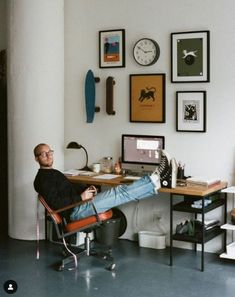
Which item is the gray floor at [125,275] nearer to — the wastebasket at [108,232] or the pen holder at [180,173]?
the wastebasket at [108,232]

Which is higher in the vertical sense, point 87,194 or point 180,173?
point 180,173

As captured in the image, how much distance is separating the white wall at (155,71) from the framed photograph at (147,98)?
0.06m

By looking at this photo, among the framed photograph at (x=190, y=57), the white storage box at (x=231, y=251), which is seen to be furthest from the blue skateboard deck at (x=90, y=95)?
the white storage box at (x=231, y=251)

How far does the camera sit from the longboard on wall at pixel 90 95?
6.14m

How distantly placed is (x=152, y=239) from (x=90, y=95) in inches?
66.9

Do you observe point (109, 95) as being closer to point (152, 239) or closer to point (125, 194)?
point (125, 194)

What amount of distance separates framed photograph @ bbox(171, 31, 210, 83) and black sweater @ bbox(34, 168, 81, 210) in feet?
5.05

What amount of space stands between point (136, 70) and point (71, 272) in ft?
7.23

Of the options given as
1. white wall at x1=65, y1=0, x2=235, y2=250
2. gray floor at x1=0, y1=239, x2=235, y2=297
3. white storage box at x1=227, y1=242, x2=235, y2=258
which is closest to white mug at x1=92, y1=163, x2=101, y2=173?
white wall at x1=65, y1=0, x2=235, y2=250

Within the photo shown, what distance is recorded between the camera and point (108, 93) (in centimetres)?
602

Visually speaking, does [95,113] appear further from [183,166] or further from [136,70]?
[183,166]

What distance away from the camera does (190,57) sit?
218 inches

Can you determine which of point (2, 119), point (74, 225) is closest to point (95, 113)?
point (2, 119)

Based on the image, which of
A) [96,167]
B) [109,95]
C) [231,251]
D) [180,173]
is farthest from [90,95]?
[231,251]
